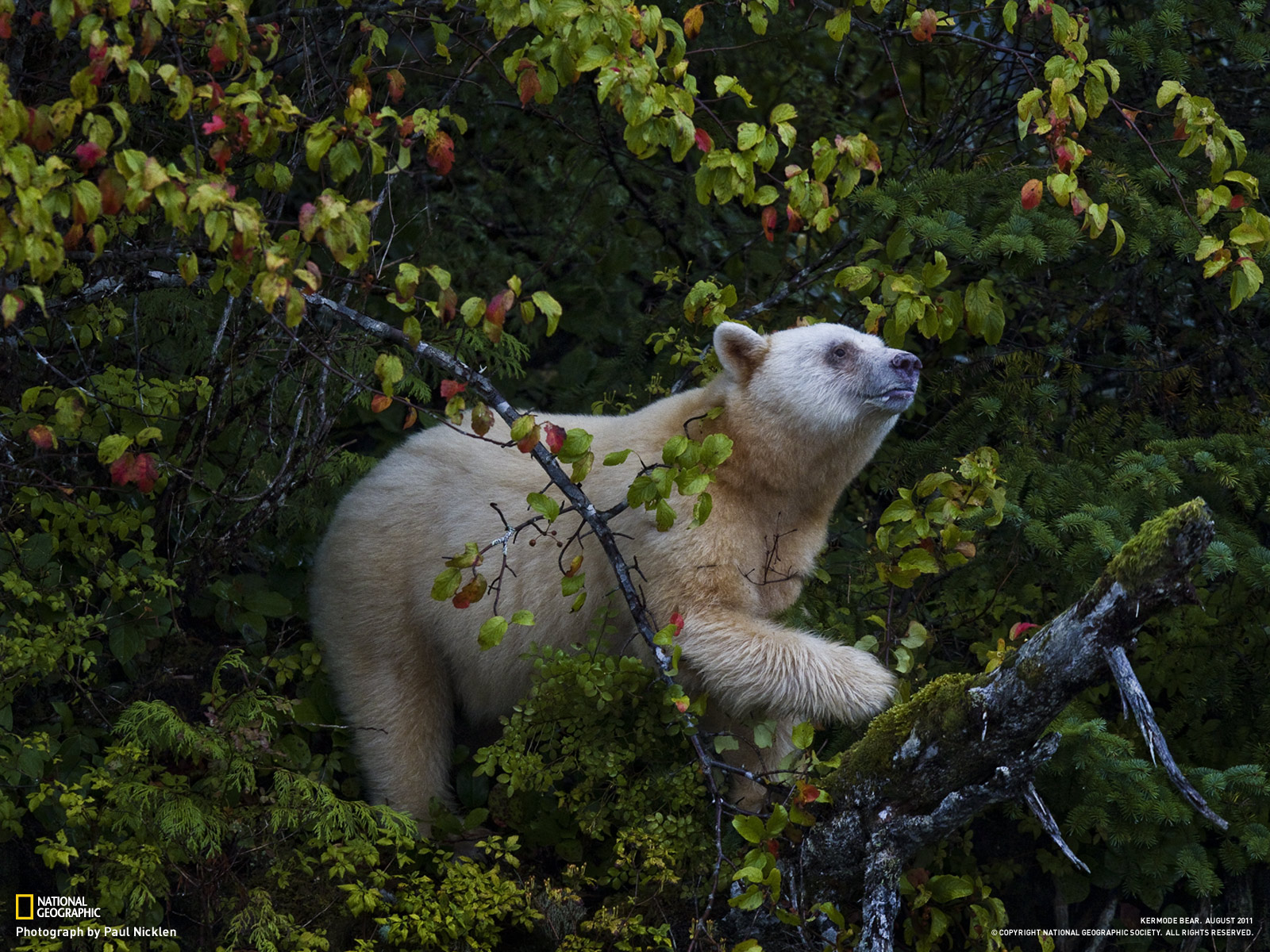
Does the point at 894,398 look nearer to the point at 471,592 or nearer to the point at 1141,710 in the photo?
the point at 1141,710

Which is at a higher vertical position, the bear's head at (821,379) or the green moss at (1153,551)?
the green moss at (1153,551)

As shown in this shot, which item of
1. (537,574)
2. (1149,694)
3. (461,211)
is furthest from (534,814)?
(461,211)

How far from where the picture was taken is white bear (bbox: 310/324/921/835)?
402cm

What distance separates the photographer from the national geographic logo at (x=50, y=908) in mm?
3756

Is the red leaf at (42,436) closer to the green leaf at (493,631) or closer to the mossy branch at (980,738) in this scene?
the green leaf at (493,631)

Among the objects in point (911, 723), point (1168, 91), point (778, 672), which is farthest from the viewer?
point (778, 672)

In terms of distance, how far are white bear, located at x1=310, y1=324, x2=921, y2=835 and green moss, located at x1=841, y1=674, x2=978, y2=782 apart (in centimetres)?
24

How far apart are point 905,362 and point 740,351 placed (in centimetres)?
63

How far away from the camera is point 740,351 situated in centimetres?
438

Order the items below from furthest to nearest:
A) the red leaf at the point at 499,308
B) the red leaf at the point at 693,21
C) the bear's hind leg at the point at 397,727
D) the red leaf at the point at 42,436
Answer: the bear's hind leg at the point at 397,727, the red leaf at the point at 693,21, the red leaf at the point at 42,436, the red leaf at the point at 499,308

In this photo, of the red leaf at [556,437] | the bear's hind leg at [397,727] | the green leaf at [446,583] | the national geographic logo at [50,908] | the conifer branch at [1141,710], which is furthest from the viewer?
the bear's hind leg at [397,727]

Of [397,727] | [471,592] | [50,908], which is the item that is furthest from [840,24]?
[50,908]

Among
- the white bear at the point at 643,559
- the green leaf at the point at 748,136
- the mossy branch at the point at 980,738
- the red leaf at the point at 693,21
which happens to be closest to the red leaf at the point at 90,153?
the white bear at the point at 643,559

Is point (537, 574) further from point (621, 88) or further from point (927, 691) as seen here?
point (621, 88)
